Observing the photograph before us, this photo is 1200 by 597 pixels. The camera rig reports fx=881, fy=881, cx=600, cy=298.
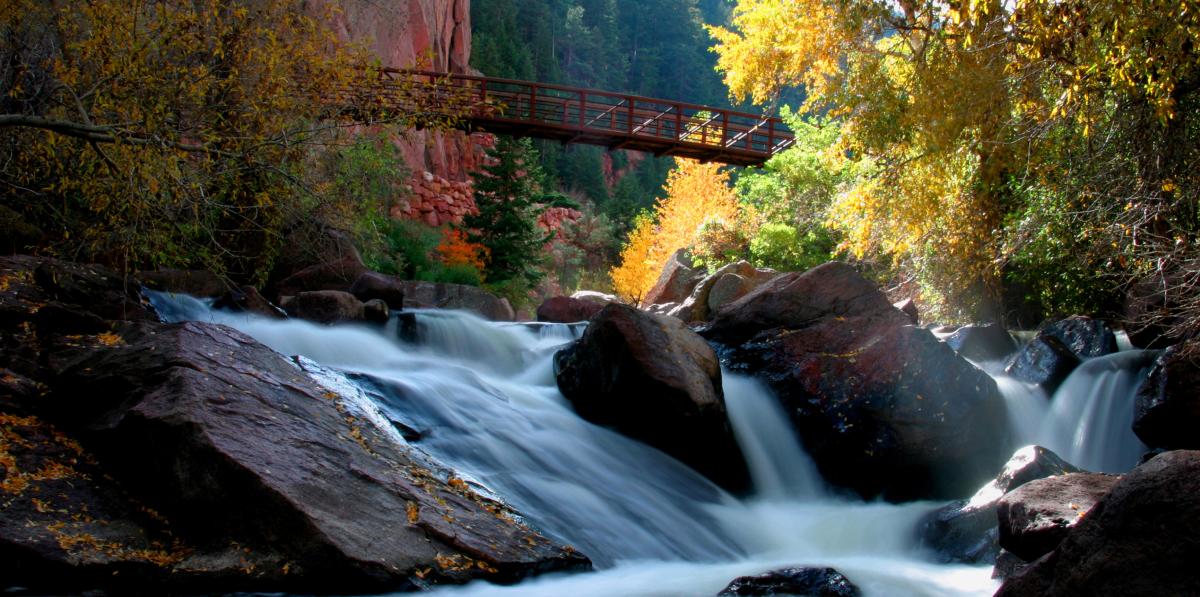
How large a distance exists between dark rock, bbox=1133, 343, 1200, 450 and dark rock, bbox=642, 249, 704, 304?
13736 mm

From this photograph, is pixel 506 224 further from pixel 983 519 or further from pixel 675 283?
pixel 983 519

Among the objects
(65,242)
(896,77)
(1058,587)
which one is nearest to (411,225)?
(896,77)

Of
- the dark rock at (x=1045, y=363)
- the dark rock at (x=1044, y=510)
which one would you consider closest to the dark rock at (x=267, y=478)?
the dark rock at (x=1044, y=510)

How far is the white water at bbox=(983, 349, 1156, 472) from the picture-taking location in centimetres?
926

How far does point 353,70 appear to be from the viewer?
27.5 feet

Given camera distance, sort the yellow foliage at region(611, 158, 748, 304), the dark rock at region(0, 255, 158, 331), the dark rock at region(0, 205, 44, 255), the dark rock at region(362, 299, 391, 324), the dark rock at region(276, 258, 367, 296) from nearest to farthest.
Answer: the dark rock at region(0, 255, 158, 331) → the dark rock at region(0, 205, 44, 255) → the dark rock at region(362, 299, 391, 324) → the dark rock at region(276, 258, 367, 296) → the yellow foliage at region(611, 158, 748, 304)

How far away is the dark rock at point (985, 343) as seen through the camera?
11938 millimetres

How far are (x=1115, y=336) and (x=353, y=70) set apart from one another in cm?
962

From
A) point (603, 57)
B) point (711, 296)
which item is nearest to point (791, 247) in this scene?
point (711, 296)

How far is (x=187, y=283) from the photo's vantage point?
11.1m

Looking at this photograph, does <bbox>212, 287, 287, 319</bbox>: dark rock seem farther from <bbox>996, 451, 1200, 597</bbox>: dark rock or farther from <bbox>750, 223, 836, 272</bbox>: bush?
<bbox>750, 223, 836, 272</bbox>: bush

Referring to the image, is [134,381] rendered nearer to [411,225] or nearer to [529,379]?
[529,379]

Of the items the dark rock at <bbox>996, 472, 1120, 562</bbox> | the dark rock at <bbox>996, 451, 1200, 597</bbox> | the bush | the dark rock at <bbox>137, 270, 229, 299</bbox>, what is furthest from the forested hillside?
the dark rock at <bbox>996, 451, 1200, 597</bbox>

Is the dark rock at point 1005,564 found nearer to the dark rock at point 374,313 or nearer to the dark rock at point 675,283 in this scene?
the dark rock at point 374,313
